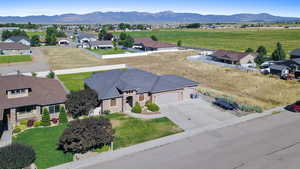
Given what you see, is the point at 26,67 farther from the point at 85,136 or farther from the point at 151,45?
the point at 85,136

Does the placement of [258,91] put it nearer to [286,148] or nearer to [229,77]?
[229,77]

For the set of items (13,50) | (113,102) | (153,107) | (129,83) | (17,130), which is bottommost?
(17,130)

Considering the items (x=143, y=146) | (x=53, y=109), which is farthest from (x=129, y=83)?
(x=143, y=146)

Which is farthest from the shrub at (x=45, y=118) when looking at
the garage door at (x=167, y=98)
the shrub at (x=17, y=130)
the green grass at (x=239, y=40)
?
the green grass at (x=239, y=40)

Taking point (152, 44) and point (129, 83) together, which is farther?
point (152, 44)

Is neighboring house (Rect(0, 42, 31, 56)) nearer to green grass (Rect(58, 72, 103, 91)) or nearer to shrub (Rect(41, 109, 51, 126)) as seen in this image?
green grass (Rect(58, 72, 103, 91))

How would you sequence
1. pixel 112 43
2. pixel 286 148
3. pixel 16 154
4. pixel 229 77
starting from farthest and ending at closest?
pixel 112 43
pixel 229 77
pixel 286 148
pixel 16 154

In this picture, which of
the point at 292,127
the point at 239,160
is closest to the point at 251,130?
the point at 292,127

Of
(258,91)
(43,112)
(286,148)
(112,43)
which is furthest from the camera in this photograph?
(112,43)
